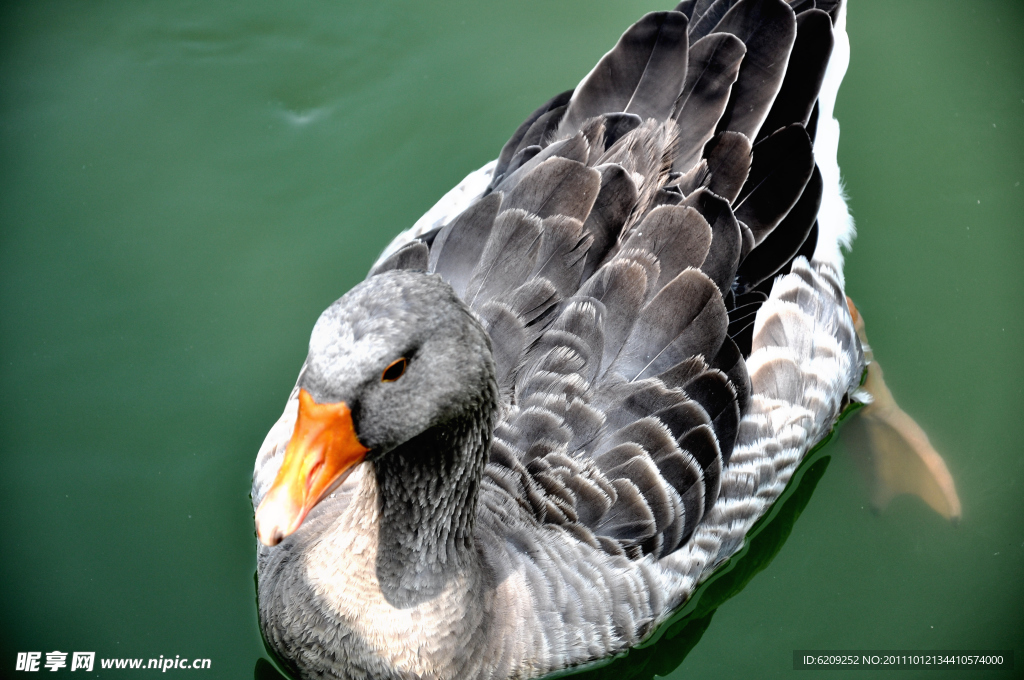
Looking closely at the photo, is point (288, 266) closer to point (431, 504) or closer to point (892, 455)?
point (431, 504)

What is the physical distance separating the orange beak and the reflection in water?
3.24 meters

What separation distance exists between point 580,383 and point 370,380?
→ 1.21 metres

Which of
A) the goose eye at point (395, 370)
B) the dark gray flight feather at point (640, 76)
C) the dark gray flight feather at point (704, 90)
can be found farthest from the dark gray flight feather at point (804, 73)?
the goose eye at point (395, 370)

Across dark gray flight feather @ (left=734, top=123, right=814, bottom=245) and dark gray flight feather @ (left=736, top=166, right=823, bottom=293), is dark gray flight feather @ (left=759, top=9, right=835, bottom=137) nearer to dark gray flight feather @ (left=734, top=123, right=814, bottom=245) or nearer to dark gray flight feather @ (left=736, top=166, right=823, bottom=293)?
dark gray flight feather @ (left=734, top=123, right=814, bottom=245)

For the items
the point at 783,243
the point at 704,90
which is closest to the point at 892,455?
the point at 783,243

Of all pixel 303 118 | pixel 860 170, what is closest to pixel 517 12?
pixel 303 118

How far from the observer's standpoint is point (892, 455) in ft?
16.8

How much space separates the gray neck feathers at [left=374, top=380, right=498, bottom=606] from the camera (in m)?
3.27

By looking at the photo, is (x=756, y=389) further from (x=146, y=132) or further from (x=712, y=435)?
(x=146, y=132)

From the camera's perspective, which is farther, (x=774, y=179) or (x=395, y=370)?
(x=774, y=179)

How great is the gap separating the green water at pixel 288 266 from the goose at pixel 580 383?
70 cm

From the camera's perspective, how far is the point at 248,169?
579 centimetres

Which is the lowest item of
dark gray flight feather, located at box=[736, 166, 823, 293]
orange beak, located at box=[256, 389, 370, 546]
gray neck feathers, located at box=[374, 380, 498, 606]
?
gray neck feathers, located at box=[374, 380, 498, 606]

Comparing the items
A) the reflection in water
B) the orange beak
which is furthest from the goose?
the reflection in water
